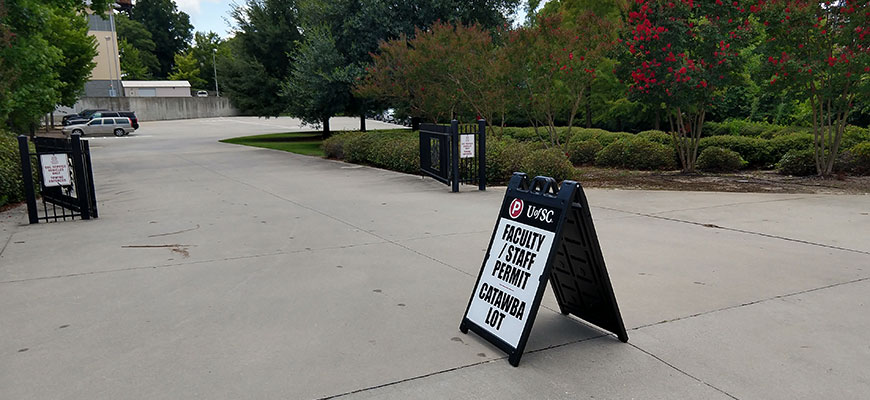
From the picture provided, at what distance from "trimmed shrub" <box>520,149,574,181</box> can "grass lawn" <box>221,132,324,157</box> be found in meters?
10.4

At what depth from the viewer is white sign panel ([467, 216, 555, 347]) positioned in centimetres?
362

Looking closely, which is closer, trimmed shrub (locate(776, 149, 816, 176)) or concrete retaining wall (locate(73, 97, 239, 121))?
trimmed shrub (locate(776, 149, 816, 176))

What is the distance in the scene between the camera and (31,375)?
353 cm

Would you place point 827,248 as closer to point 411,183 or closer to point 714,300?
point 714,300

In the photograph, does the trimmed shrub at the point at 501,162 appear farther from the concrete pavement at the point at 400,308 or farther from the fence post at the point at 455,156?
the concrete pavement at the point at 400,308

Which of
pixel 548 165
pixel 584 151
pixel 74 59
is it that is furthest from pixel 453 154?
pixel 74 59

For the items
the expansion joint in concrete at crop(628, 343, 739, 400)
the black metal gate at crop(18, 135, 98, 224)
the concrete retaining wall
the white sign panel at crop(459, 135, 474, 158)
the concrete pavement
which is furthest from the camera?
the concrete retaining wall

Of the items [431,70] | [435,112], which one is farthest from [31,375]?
[435,112]

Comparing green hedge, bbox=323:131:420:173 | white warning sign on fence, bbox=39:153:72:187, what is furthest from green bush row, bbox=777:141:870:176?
white warning sign on fence, bbox=39:153:72:187

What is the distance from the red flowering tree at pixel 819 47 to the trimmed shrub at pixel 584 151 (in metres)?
5.15

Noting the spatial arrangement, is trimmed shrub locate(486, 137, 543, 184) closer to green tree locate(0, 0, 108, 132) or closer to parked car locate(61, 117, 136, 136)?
green tree locate(0, 0, 108, 132)

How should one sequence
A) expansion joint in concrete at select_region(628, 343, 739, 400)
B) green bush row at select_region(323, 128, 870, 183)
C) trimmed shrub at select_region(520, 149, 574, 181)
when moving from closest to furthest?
expansion joint in concrete at select_region(628, 343, 739, 400)
trimmed shrub at select_region(520, 149, 574, 181)
green bush row at select_region(323, 128, 870, 183)

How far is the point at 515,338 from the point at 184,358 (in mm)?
2070


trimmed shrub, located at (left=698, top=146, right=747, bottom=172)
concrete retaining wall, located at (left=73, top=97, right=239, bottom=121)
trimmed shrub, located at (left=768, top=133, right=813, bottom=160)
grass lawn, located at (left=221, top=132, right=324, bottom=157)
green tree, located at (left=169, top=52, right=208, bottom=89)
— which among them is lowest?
grass lawn, located at (left=221, top=132, right=324, bottom=157)
